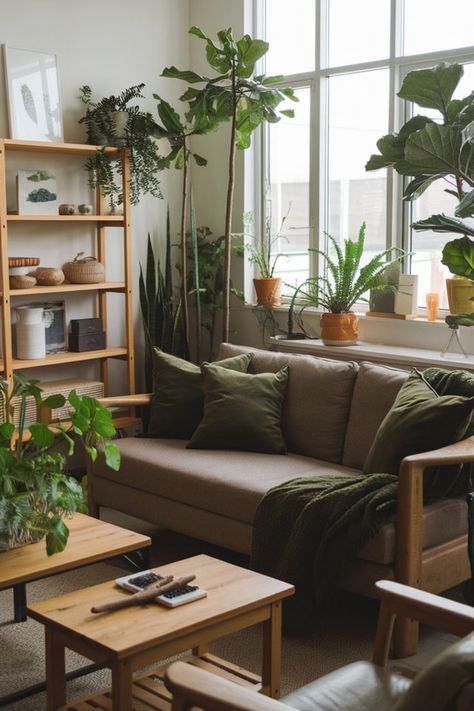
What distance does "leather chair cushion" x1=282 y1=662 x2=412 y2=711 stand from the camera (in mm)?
2084

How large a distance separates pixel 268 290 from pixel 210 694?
3.86 m

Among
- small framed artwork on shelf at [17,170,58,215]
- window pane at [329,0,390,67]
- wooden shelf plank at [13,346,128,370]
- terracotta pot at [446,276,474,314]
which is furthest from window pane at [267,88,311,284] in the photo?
small framed artwork on shelf at [17,170,58,215]

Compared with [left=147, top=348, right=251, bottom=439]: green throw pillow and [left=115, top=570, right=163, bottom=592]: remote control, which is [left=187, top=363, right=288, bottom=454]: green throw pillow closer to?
[left=147, top=348, right=251, bottom=439]: green throw pillow

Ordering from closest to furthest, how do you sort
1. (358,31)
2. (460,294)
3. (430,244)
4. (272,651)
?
1. (272,651)
2. (460,294)
3. (430,244)
4. (358,31)

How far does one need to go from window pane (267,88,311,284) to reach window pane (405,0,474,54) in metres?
0.77

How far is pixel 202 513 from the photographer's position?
391 cm

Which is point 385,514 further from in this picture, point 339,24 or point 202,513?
point 339,24

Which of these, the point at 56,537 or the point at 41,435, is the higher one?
the point at 41,435

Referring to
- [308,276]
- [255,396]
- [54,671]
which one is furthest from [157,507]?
[308,276]

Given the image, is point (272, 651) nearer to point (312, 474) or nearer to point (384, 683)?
point (384, 683)

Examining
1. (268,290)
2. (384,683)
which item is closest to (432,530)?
(384,683)

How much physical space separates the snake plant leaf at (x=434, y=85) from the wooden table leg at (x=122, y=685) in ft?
8.14

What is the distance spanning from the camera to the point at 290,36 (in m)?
5.47

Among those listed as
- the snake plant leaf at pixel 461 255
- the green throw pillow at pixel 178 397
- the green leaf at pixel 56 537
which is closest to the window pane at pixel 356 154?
the green throw pillow at pixel 178 397
